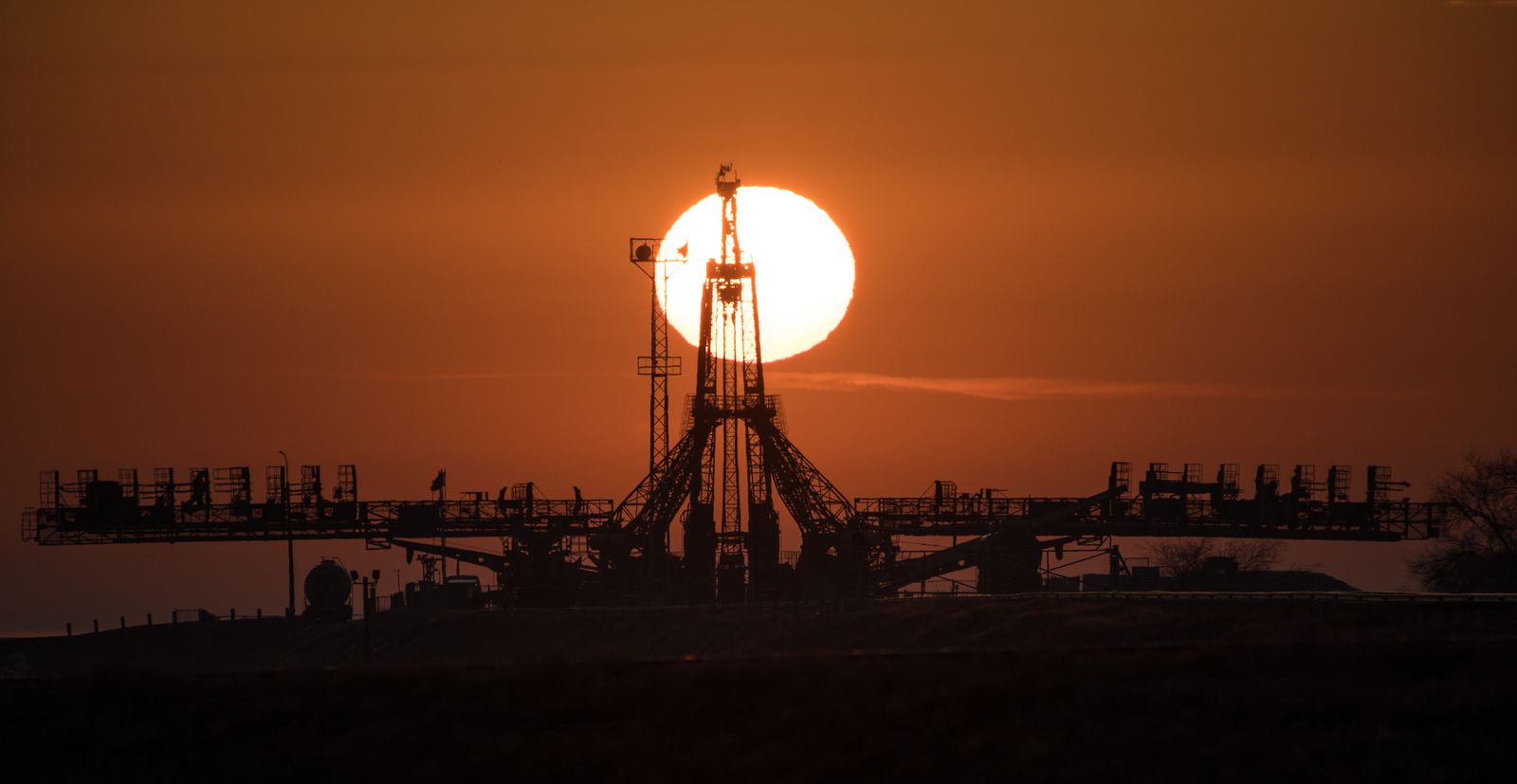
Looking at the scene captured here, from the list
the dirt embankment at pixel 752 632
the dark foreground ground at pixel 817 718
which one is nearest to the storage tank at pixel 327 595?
the dirt embankment at pixel 752 632

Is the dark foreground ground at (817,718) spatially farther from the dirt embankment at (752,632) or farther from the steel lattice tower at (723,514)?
the steel lattice tower at (723,514)

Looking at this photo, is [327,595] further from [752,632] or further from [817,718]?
[817,718]

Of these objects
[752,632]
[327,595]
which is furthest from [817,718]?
[327,595]

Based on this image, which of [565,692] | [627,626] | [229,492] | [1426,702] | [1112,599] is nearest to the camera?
[1426,702]

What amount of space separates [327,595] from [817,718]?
78904 millimetres

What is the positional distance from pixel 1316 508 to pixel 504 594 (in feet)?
170

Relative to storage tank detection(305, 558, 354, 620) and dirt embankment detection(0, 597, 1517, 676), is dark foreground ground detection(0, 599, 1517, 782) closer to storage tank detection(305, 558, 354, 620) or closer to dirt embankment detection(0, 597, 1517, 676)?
dirt embankment detection(0, 597, 1517, 676)

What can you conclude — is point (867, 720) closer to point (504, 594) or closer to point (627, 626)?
point (627, 626)

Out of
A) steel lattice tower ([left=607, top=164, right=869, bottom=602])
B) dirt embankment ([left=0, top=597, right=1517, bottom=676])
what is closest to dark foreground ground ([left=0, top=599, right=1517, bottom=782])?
dirt embankment ([left=0, top=597, right=1517, bottom=676])

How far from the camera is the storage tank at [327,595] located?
336 feet

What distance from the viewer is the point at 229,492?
3984 inches

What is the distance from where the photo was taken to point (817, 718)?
30797 millimetres

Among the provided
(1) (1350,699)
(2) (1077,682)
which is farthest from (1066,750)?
(1) (1350,699)

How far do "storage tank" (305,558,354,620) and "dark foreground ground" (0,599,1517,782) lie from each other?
66210mm
